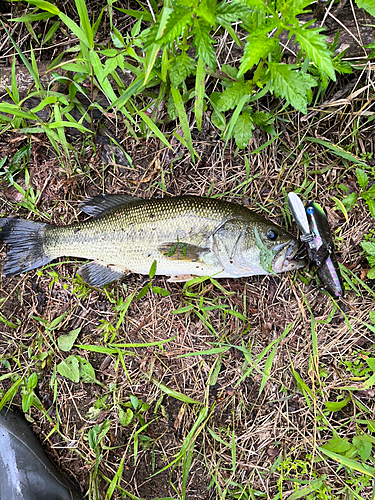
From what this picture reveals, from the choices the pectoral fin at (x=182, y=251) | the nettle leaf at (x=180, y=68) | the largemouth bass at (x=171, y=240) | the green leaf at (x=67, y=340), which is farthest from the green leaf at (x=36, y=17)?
the green leaf at (x=67, y=340)

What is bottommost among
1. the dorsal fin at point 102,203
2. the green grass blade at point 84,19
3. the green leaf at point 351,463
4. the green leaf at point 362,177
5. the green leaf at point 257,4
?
the green leaf at point 351,463

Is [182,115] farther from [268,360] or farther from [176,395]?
[176,395]

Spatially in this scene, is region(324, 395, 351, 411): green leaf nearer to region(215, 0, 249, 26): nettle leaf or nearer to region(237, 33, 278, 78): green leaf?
region(237, 33, 278, 78): green leaf

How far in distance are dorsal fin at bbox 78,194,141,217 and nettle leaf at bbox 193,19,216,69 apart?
4.99 feet

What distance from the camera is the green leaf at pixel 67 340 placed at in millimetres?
3658

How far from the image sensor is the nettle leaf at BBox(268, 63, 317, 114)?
2.80 m

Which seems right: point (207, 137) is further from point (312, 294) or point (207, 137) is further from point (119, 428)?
point (119, 428)

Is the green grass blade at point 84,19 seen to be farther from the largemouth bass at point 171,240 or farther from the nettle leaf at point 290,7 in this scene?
the nettle leaf at point 290,7

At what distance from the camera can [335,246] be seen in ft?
12.0

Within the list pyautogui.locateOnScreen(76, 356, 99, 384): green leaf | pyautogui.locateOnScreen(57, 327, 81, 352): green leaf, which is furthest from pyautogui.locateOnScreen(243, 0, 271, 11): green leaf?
pyautogui.locateOnScreen(76, 356, 99, 384): green leaf

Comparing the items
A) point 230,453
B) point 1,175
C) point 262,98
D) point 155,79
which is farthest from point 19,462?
point 262,98

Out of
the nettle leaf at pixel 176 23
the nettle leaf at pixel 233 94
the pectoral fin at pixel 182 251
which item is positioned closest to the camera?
the nettle leaf at pixel 176 23

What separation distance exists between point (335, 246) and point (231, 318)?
1356 millimetres

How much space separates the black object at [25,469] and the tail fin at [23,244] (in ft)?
5.13
